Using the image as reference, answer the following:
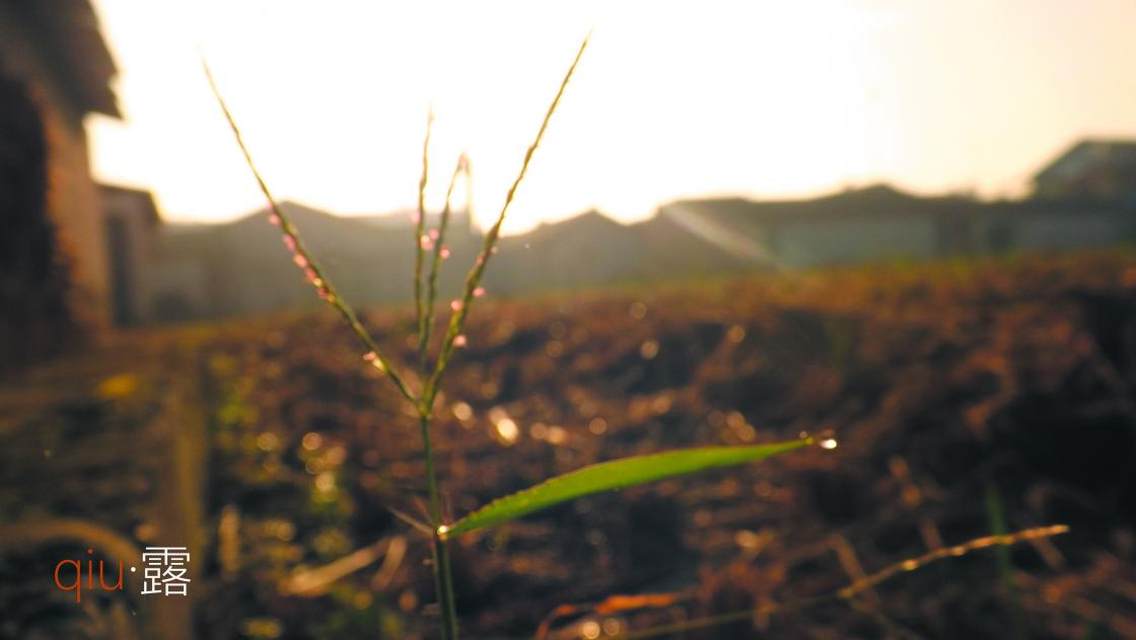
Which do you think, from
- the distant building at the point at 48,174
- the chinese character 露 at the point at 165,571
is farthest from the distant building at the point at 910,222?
the chinese character 露 at the point at 165,571

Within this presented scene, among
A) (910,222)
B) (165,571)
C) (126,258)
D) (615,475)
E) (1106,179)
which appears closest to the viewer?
(615,475)

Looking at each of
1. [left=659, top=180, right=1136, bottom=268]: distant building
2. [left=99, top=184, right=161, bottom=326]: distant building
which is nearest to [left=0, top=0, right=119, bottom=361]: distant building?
[left=99, top=184, right=161, bottom=326]: distant building

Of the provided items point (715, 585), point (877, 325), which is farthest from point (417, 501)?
point (877, 325)

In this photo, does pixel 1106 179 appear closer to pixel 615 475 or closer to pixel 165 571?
pixel 165 571

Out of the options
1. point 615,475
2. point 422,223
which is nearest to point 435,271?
point 422,223

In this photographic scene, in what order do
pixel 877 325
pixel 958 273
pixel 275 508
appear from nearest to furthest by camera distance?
pixel 275 508 → pixel 877 325 → pixel 958 273

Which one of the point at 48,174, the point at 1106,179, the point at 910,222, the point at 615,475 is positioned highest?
the point at 48,174

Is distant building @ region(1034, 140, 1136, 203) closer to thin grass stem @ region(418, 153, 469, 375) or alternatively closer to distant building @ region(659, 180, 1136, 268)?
distant building @ region(659, 180, 1136, 268)

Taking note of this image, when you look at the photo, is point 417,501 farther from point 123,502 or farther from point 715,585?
point 123,502
